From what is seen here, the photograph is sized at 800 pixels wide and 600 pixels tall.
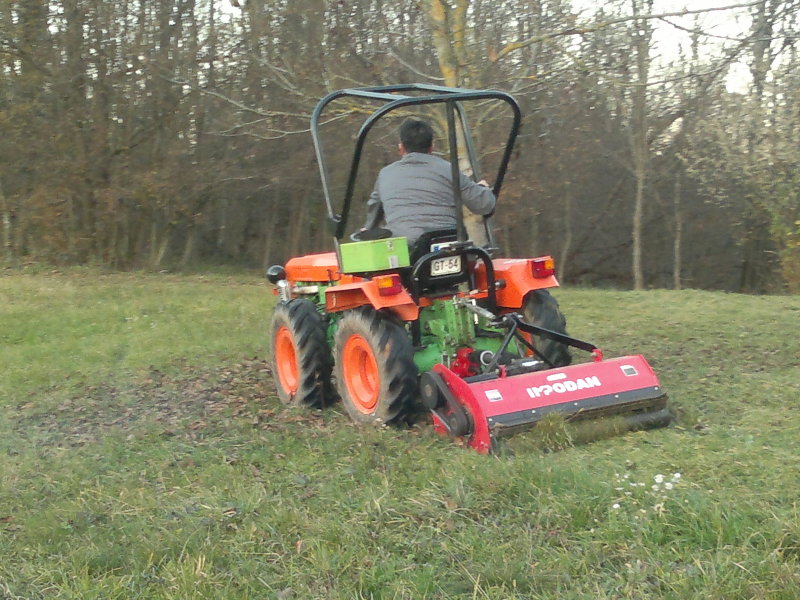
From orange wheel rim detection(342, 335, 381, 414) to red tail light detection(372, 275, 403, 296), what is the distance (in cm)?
57

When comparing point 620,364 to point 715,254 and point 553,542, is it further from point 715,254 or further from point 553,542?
point 715,254

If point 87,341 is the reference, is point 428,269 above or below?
above

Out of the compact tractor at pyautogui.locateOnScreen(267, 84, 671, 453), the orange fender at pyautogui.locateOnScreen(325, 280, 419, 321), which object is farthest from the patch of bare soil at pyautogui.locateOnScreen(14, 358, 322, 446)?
the orange fender at pyautogui.locateOnScreen(325, 280, 419, 321)

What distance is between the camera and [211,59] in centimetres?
1789

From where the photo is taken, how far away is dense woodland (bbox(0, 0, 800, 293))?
53.8 ft

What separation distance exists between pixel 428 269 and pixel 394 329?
444 millimetres

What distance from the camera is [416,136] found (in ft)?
19.3

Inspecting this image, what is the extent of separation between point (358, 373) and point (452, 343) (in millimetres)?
713

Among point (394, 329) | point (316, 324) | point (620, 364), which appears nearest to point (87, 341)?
point (316, 324)

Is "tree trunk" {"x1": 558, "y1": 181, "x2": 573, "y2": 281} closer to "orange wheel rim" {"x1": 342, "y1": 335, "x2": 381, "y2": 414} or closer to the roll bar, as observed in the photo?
the roll bar

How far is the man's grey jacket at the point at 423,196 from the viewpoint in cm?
579

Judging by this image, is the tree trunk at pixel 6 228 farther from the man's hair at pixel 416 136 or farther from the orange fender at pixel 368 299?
the man's hair at pixel 416 136

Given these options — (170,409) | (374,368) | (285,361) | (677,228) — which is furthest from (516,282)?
(677,228)

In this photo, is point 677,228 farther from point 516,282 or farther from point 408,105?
point 408,105
